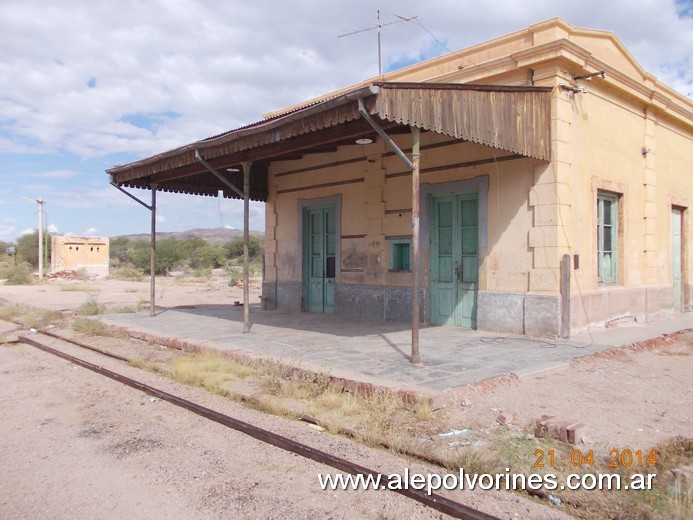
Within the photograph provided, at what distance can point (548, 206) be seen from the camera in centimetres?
Result: 859

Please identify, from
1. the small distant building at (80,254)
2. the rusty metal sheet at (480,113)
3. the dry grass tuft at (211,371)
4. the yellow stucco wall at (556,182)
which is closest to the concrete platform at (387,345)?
the dry grass tuft at (211,371)

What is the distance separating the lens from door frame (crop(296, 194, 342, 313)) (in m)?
12.2

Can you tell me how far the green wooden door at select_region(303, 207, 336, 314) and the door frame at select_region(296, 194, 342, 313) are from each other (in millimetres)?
86

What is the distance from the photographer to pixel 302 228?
13391 millimetres

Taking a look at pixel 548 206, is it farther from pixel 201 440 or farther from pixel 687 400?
pixel 201 440

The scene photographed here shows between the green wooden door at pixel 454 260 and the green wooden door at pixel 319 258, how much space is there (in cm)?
305

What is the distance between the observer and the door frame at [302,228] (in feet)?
40.2

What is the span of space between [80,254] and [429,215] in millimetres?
39688

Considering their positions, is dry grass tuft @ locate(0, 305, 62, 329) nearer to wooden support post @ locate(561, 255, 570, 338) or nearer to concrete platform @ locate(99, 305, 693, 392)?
concrete platform @ locate(99, 305, 693, 392)

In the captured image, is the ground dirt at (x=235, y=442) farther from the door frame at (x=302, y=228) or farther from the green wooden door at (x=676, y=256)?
the green wooden door at (x=676, y=256)

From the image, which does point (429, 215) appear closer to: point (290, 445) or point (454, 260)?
point (454, 260)

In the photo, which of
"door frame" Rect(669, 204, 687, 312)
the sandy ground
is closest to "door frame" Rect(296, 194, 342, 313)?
the sandy ground

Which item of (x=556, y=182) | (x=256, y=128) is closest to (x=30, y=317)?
(x=256, y=128)

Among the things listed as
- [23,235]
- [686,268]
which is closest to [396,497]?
[686,268]
